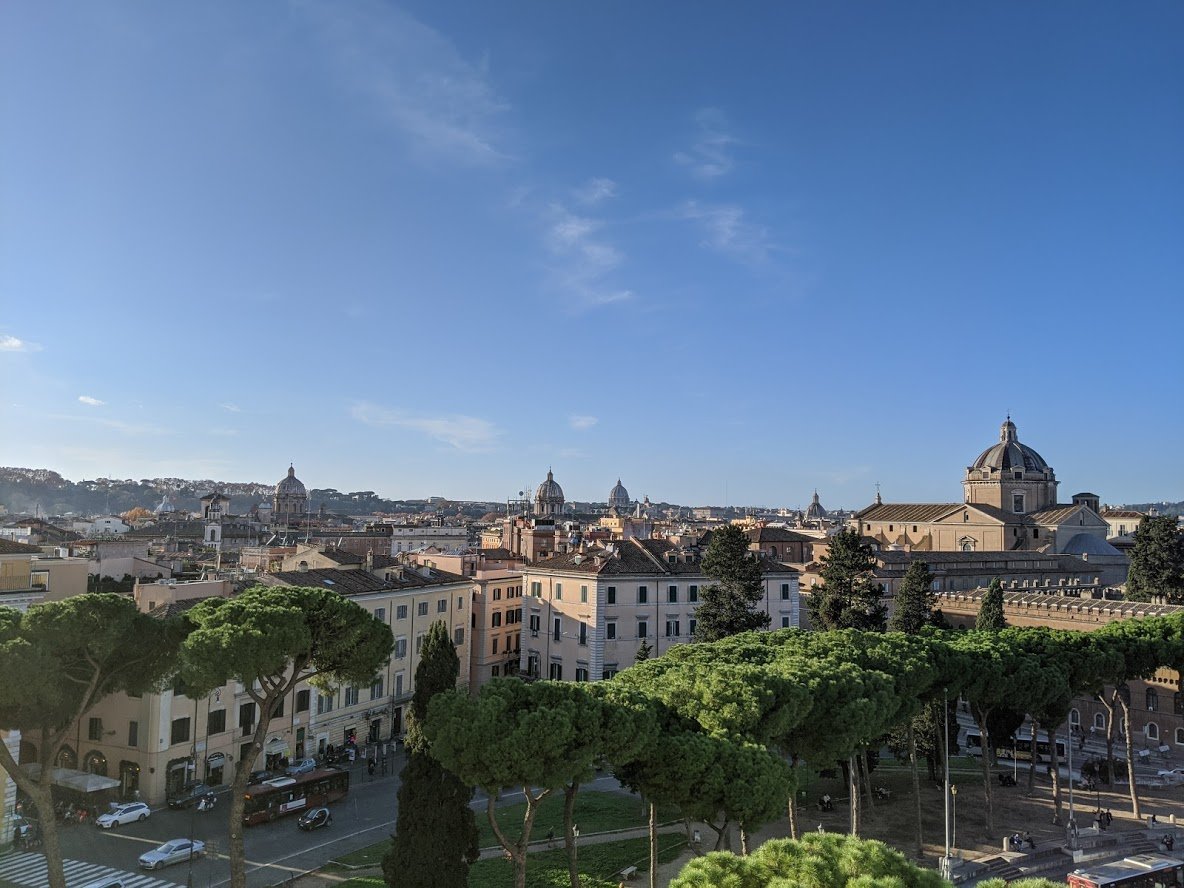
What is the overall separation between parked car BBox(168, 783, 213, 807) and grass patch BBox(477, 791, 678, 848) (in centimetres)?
1169

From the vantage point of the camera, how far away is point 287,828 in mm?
32594

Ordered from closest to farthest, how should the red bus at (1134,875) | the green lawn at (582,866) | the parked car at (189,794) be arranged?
the red bus at (1134,875)
the green lawn at (582,866)
the parked car at (189,794)

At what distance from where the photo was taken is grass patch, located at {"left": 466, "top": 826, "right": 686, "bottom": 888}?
2691 cm

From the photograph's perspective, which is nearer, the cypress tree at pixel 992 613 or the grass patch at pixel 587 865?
the grass patch at pixel 587 865

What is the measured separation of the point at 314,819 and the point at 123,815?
7138 millimetres

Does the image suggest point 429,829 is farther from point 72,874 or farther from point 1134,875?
point 1134,875

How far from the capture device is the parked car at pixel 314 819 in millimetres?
32219

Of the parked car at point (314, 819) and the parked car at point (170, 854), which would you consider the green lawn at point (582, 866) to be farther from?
the parked car at point (170, 854)

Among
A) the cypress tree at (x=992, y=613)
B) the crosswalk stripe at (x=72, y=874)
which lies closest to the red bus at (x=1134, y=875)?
the cypress tree at (x=992, y=613)

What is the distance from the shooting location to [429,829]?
23859mm

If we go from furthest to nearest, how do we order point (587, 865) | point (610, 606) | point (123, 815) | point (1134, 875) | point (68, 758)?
point (610, 606)
point (68, 758)
point (123, 815)
point (587, 865)
point (1134, 875)

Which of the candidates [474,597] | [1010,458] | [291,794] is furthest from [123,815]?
[1010,458]

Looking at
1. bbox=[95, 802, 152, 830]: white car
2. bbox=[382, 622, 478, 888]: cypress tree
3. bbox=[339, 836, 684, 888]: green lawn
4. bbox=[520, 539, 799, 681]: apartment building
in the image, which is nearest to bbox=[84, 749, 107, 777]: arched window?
bbox=[95, 802, 152, 830]: white car

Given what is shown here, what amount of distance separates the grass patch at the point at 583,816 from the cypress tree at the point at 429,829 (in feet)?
23.8
